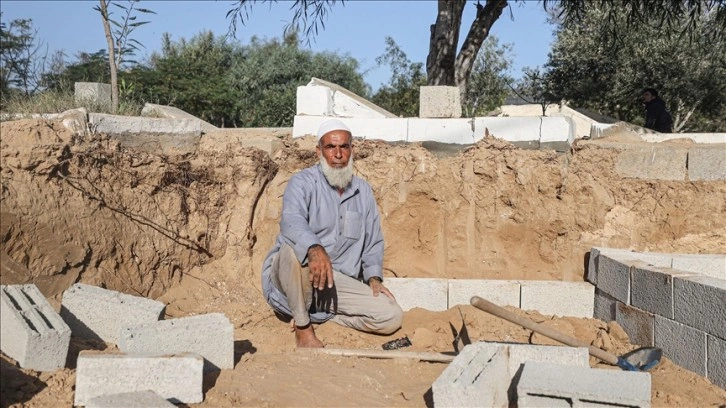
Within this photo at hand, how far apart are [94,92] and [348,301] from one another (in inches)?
146

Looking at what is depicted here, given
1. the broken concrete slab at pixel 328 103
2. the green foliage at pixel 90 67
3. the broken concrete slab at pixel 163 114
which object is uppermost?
the green foliage at pixel 90 67

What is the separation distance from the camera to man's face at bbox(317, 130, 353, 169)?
550 centimetres

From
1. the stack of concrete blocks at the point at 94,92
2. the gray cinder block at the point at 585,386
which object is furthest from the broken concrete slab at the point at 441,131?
the gray cinder block at the point at 585,386

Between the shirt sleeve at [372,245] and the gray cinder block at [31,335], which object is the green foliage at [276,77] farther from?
the gray cinder block at [31,335]

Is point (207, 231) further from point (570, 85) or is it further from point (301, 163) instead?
point (570, 85)

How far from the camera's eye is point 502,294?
247 inches

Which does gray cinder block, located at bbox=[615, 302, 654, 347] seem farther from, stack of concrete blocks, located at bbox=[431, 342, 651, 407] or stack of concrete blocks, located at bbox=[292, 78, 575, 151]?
stack of concrete blocks, located at bbox=[292, 78, 575, 151]

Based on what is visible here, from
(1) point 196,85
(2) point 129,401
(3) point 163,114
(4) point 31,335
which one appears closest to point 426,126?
(3) point 163,114

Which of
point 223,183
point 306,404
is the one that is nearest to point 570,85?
point 223,183

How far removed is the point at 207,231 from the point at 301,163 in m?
1.15

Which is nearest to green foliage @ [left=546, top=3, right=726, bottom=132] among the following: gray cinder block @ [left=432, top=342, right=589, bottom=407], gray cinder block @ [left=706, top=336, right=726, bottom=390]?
gray cinder block @ [left=706, top=336, right=726, bottom=390]

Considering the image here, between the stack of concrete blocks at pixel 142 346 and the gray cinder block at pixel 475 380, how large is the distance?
1.25 meters

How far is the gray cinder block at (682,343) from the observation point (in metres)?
A: 4.61

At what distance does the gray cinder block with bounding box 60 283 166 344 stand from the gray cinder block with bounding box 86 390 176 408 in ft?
3.68
